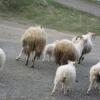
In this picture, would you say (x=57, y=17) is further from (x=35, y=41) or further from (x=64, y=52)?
(x=64, y=52)

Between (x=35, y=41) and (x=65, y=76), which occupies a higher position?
(x=35, y=41)

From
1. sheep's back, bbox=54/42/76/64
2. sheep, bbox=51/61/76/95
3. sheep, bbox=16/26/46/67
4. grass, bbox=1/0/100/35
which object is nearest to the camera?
sheep, bbox=51/61/76/95

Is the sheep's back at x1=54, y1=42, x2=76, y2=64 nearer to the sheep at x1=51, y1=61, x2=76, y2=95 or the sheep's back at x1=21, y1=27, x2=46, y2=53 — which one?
the sheep's back at x1=21, y1=27, x2=46, y2=53

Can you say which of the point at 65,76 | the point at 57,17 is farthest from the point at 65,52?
the point at 57,17

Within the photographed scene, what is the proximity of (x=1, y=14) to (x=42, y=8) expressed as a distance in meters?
3.12

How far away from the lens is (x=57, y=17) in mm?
31047

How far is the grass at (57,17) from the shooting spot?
2975 cm

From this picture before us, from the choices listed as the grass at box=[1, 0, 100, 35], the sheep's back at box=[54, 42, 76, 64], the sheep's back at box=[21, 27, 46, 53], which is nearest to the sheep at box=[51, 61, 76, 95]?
the sheep's back at box=[54, 42, 76, 64]

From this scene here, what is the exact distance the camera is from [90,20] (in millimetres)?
31922

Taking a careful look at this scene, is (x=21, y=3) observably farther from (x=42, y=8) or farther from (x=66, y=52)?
(x=66, y=52)

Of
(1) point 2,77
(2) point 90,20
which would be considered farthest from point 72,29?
(1) point 2,77

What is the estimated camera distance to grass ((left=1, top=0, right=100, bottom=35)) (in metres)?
29.8

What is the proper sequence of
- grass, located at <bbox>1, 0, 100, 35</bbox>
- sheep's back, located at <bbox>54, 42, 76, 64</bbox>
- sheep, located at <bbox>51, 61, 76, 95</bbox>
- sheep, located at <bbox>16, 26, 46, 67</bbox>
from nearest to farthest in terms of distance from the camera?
sheep, located at <bbox>51, 61, 76, 95</bbox>, sheep's back, located at <bbox>54, 42, 76, 64</bbox>, sheep, located at <bbox>16, 26, 46, 67</bbox>, grass, located at <bbox>1, 0, 100, 35</bbox>

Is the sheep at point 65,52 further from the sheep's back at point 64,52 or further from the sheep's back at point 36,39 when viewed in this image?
the sheep's back at point 36,39
